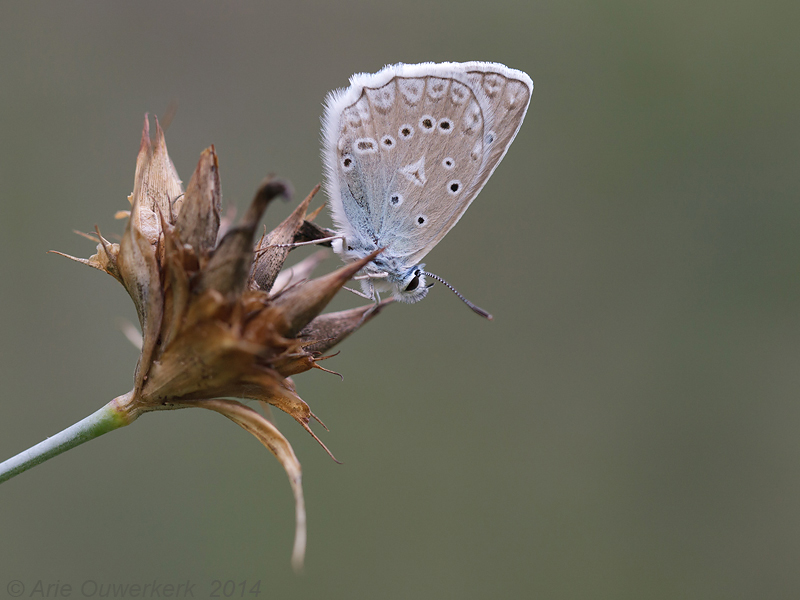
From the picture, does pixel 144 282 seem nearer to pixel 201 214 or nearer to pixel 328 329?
pixel 201 214

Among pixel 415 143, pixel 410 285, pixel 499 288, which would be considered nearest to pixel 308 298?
pixel 410 285

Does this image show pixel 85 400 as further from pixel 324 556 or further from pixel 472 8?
pixel 472 8

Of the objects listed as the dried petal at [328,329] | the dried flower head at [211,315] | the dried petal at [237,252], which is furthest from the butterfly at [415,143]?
the dried petal at [237,252]

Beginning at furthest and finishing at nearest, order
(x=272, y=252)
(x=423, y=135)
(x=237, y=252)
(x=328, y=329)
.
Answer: (x=423, y=135) < (x=272, y=252) < (x=328, y=329) < (x=237, y=252)

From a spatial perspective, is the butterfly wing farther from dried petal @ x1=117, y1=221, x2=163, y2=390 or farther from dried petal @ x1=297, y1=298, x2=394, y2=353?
dried petal @ x1=117, y1=221, x2=163, y2=390

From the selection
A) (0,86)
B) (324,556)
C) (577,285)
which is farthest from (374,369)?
(0,86)
